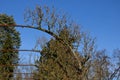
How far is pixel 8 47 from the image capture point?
104ft

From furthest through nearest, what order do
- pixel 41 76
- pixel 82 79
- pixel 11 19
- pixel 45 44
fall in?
pixel 11 19
pixel 45 44
pixel 41 76
pixel 82 79

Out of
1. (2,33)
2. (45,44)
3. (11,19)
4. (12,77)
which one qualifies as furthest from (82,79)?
(11,19)

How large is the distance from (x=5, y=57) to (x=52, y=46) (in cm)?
692

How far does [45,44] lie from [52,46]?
2992 millimetres

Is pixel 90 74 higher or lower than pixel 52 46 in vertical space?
lower

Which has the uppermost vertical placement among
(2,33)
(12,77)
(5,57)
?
(2,33)

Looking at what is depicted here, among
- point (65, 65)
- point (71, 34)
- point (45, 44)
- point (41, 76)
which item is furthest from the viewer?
point (45, 44)

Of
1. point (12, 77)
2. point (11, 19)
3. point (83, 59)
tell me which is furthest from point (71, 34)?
point (11, 19)

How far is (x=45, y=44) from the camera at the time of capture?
95.2 ft

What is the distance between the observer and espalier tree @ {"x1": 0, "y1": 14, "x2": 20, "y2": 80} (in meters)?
28.9

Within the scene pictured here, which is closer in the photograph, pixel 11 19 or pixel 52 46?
pixel 52 46

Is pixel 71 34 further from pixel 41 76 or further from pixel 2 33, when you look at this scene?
pixel 2 33

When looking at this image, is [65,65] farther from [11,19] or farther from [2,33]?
[11,19]

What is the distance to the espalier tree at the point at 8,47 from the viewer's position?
2894 centimetres
